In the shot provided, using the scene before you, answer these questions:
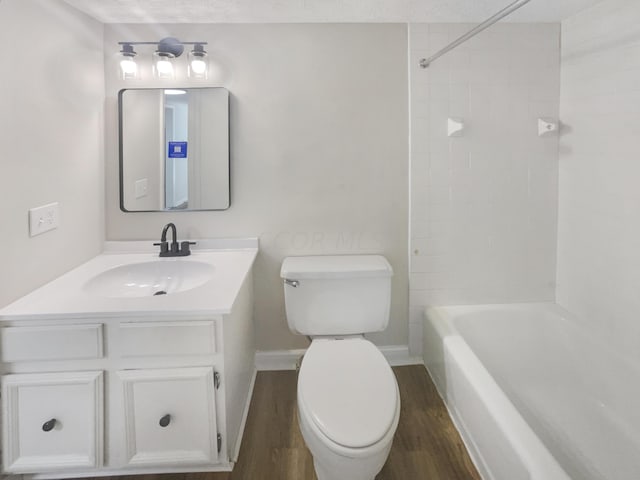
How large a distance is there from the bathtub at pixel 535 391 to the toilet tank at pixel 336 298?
0.38 metres

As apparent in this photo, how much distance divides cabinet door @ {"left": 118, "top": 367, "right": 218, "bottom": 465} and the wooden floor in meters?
0.17

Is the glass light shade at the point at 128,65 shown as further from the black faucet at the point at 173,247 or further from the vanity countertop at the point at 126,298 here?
the vanity countertop at the point at 126,298

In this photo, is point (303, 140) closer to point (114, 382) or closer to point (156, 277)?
point (156, 277)

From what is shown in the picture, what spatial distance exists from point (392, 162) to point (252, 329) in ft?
3.99

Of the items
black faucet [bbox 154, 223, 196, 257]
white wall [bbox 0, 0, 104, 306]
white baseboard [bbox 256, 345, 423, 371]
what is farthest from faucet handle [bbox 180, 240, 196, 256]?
white baseboard [bbox 256, 345, 423, 371]

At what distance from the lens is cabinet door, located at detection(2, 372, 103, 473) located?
1.65 metres

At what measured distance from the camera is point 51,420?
5.48ft

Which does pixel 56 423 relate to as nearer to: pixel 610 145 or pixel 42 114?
pixel 42 114

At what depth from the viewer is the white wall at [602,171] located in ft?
6.59

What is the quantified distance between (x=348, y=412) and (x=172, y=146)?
5.37ft

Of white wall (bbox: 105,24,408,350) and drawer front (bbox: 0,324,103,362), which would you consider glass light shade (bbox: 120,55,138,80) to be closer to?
white wall (bbox: 105,24,408,350)

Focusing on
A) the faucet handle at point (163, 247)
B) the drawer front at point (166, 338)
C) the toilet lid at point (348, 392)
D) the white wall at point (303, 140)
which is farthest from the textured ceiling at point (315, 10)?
the toilet lid at point (348, 392)

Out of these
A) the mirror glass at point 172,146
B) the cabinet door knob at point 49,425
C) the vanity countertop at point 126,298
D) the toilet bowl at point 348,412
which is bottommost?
the cabinet door knob at point 49,425

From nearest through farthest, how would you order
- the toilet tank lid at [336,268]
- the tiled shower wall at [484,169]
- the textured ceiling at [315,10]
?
1. the textured ceiling at [315,10]
2. the toilet tank lid at [336,268]
3. the tiled shower wall at [484,169]
